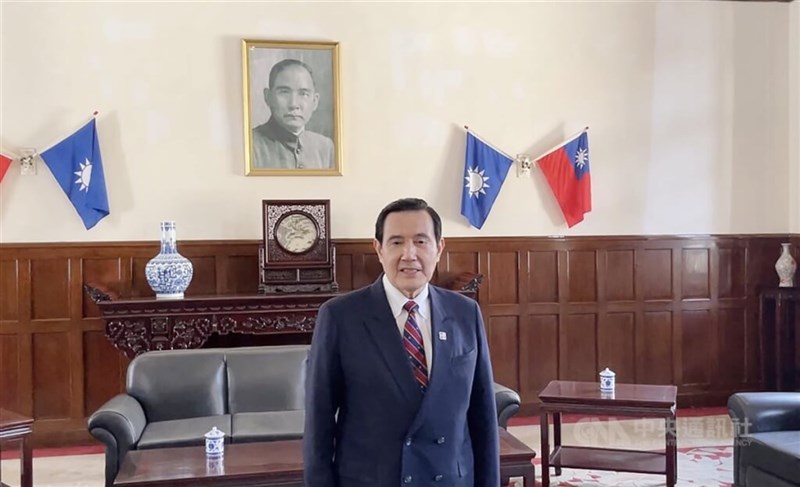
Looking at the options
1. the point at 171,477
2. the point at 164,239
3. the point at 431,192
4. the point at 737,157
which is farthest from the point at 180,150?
the point at 737,157

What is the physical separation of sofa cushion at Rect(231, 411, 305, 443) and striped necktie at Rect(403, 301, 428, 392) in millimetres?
2260

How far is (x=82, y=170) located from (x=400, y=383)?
4.10 m

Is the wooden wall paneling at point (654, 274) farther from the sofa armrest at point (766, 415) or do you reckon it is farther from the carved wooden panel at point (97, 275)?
the carved wooden panel at point (97, 275)

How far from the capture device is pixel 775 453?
345 cm

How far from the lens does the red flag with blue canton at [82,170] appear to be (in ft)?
16.9

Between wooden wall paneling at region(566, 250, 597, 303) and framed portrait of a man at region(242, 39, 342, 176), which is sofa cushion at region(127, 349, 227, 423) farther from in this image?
wooden wall paneling at region(566, 250, 597, 303)

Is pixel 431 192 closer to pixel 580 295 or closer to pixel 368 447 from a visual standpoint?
pixel 580 295

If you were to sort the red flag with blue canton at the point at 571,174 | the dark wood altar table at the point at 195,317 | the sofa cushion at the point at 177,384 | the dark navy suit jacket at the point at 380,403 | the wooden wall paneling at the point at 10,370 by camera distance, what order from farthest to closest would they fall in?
the red flag with blue canton at the point at 571,174 → the wooden wall paneling at the point at 10,370 → the dark wood altar table at the point at 195,317 → the sofa cushion at the point at 177,384 → the dark navy suit jacket at the point at 380,403

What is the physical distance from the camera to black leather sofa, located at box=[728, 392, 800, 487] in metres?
3.50

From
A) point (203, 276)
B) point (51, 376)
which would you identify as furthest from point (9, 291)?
point (203, 276)

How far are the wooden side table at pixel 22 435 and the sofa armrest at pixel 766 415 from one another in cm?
341

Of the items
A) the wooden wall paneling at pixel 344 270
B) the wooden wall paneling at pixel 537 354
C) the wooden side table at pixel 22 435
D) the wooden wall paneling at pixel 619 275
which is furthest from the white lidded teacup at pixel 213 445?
the wooden wall paneling at pixel 619 275

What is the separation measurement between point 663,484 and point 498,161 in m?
2.55

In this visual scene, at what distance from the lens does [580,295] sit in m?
5.91
